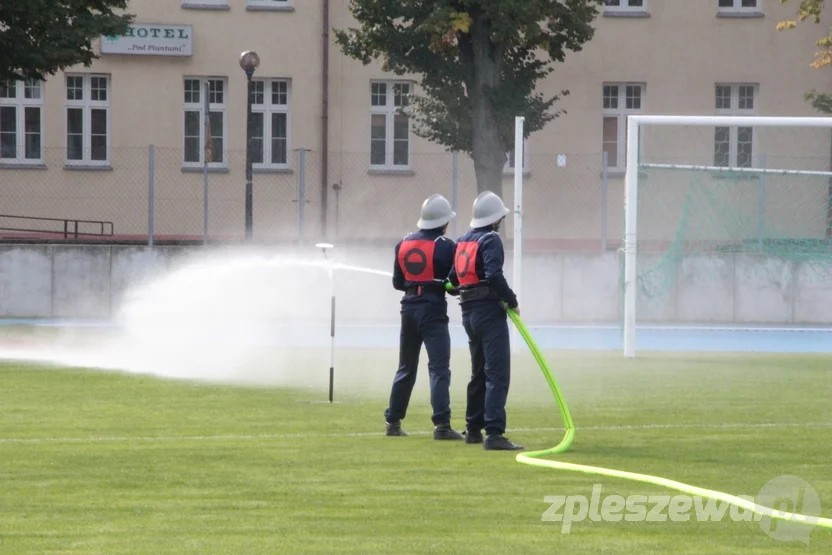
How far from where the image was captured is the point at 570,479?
9.91 metres

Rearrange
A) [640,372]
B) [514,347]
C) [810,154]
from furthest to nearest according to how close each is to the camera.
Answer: [810,154]
[514,347]
[640,372]

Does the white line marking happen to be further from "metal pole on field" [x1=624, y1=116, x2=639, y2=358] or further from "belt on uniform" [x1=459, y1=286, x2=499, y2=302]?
"metal pole on field" [x1=624, y1=116, x2=639, y2=358]

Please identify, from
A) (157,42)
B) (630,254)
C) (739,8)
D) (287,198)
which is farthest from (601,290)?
(157,42)

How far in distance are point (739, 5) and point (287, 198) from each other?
1623 centimetres

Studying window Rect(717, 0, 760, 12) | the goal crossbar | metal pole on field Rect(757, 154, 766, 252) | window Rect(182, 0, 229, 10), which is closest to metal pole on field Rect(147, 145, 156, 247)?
window Rect(182, 0, 229, 10)

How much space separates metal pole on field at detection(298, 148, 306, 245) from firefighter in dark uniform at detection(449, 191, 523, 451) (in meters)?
17.8

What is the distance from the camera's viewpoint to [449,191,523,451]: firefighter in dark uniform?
11500mm

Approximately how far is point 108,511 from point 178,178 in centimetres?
2323

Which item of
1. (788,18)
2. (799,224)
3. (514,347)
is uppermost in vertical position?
(788,18)

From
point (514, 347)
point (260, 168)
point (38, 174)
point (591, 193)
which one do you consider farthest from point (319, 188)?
point (514, 347)

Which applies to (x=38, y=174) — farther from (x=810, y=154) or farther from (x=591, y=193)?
(x=810, y=154)

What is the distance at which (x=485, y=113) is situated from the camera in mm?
32438

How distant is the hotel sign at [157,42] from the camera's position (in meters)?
39.2

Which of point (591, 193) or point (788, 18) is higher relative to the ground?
point (788, 18)
